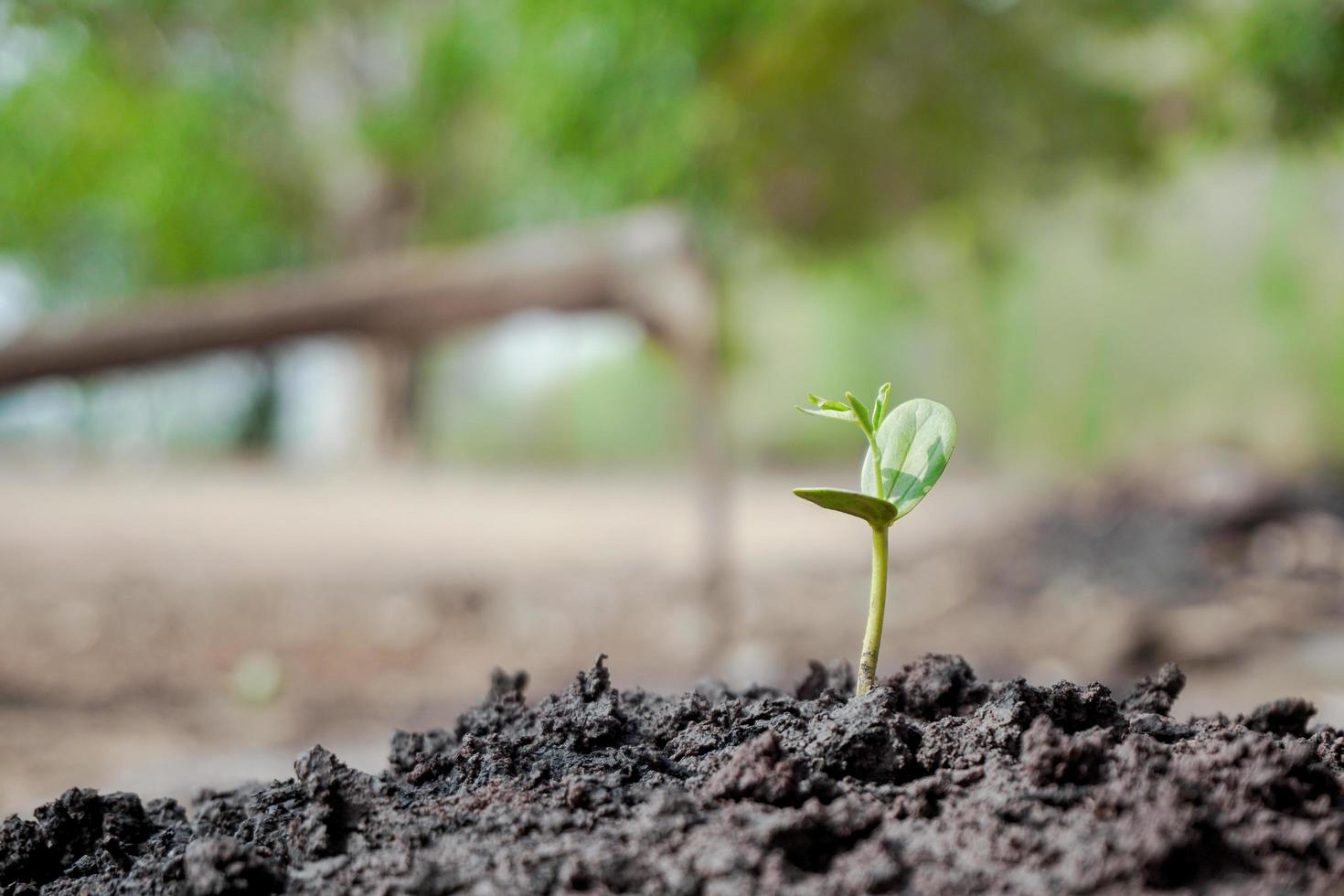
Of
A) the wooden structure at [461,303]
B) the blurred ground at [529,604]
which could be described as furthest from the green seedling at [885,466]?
the wooden structure at [461,303]

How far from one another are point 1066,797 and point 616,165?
470cm

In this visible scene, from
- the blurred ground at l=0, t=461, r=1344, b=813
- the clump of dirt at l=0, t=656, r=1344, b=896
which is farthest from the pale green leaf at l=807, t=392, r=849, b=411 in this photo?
the blurred ground at l=0, t=461, r=1344, b=813

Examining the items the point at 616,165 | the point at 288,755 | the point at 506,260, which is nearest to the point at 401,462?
the point at 616,165

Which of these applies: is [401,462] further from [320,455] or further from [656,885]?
[656,885]

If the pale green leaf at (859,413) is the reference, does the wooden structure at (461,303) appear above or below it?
above

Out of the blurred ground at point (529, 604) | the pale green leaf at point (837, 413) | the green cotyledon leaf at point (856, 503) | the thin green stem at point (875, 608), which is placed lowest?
the thin green stem at point (875, 608)

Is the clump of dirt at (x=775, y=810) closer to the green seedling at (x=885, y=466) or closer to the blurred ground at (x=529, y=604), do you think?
the green seedling at (x=885, y=466)

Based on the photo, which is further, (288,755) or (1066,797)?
(288,755)

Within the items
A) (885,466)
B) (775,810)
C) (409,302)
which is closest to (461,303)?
(409,302)

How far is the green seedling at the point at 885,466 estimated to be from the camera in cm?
57

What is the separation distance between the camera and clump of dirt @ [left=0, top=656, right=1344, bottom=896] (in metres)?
0.45

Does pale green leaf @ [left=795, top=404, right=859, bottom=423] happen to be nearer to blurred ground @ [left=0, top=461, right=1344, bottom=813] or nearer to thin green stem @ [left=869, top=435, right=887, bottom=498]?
thin green stem @ [left=869, top=435, right=887, bottom=498]

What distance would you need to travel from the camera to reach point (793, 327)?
7.93 metres

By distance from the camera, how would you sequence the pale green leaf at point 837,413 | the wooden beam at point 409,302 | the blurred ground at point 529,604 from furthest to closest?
the wooden beam at point 409,302
the blurred ground at point 529,604
the pale green leaf at point 837,413
